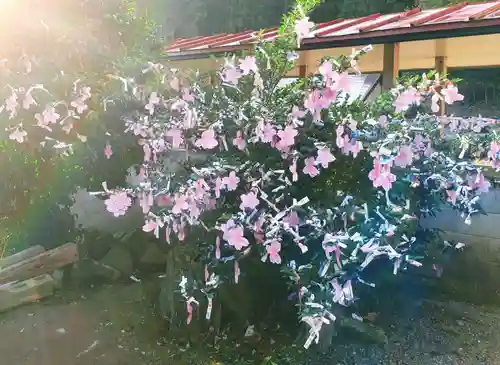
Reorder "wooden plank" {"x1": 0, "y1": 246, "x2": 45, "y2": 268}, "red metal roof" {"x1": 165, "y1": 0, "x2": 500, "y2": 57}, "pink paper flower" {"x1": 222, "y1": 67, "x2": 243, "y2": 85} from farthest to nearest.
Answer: "wooden plank" {"x1": 0, "y1": 246, "x2": 45, "y2": 268} < "red metal roof" {"x1": 165, "y1": 0, "x2": 500, "y2": 57} < "pink paper flower" {"x1": 222, "y1": 67, "x2": 243, "y2": 85}

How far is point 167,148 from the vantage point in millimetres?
3754

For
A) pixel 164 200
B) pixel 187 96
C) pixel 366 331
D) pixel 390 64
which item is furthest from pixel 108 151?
pixel 390 64

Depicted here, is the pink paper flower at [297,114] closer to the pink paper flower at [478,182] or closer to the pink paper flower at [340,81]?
the pink paper flower at [340,81]

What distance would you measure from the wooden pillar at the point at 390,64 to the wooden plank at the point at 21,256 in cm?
421

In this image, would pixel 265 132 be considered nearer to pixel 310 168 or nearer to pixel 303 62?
pixel 310 168

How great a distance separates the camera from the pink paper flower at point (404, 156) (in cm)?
310

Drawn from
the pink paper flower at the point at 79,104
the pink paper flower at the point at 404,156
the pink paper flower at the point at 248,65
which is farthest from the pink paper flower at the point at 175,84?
the pink paper flower at the point at 404,156

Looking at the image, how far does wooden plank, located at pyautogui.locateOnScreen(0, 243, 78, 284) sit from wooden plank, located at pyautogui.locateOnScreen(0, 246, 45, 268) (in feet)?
0.33

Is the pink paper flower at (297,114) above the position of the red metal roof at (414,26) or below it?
below

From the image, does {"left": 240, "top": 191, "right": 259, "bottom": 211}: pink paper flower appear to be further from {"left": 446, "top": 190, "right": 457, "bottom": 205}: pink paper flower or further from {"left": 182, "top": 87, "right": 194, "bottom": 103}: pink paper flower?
{"left": 446, "top": 190, "right": 457, "bottom": 205}: pink paper flower

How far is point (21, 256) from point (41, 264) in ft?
0.90

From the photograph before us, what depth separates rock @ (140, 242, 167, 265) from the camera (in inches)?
213

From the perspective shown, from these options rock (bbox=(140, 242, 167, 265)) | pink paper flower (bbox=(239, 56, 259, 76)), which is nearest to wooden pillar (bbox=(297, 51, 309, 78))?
rock (bbox=(140, 242, 167, 265))

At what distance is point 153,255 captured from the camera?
214 inches
